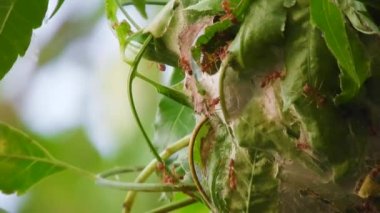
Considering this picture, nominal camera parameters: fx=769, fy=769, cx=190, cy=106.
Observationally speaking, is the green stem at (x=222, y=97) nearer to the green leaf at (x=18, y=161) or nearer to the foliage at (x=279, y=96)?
the foliage at (x=279, y=96)

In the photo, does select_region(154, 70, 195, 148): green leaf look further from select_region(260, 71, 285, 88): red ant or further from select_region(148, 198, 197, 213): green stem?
select_region(260, 71, 285, 88): red ant

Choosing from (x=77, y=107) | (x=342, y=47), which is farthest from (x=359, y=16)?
(x=77, y=107)

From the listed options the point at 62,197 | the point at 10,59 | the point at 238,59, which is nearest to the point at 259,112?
the point at 238,59

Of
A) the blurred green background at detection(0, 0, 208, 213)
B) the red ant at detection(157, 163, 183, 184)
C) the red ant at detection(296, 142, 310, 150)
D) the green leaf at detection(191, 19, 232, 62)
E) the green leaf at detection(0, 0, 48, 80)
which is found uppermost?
the green leaf at detection(0, 0, 48, 80)

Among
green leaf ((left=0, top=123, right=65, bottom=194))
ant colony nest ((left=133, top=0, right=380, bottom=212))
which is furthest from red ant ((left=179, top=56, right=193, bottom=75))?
green leaf ((left=0, top=123, right=65, bottom=194))

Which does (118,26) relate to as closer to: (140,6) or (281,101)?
(140,6)

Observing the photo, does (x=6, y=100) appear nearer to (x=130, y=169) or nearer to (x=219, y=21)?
(x=130, y=169)
